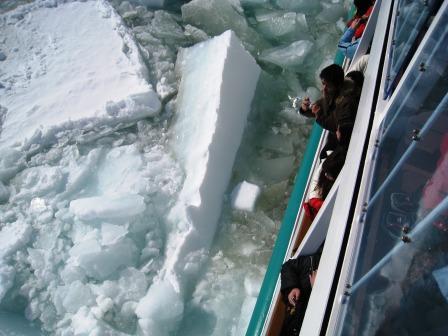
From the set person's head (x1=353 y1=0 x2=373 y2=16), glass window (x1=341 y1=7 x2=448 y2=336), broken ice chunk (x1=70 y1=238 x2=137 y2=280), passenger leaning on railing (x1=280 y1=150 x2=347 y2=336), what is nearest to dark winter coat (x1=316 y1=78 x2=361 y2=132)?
passenger leaning on railing (x1=280 y1=150 x2=347 y2=336)

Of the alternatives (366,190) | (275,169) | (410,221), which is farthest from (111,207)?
(410,221)

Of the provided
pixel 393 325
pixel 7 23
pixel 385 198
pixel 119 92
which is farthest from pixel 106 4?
pixel 393 325

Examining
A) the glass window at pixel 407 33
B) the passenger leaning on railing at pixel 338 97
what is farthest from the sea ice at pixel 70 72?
the glass window at pixel 407 33

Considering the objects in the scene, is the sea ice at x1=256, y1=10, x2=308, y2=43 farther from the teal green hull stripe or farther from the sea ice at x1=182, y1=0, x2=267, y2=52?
the teal green hull stripe

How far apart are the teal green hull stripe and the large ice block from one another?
0.53 m

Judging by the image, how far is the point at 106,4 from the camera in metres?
4.58

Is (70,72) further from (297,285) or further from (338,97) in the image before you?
(297,285)

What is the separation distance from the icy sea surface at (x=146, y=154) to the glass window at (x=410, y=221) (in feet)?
4.65

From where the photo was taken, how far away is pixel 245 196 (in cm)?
323

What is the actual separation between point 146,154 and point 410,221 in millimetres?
2428

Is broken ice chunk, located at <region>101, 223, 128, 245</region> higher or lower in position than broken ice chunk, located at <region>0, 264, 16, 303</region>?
higher

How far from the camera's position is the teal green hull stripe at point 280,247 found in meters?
2.48

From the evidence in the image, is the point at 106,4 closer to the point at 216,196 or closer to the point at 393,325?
the point at 216,196

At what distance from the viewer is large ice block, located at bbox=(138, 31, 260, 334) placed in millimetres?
2883
